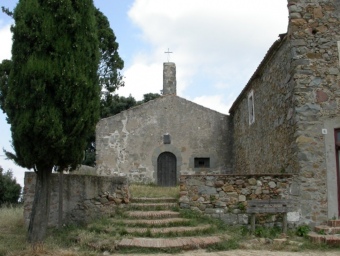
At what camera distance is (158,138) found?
17.4 metres

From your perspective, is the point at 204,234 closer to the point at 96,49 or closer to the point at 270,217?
the point at 270,217

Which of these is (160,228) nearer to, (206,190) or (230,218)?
(206,190)

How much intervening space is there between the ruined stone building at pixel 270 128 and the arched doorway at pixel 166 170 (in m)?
0.04

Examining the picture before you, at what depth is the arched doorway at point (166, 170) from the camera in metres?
17.3

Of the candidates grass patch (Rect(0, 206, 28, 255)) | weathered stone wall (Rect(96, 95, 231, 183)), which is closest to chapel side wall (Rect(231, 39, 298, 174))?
weathered stone wall (Rect(96, 95, 231, 183))

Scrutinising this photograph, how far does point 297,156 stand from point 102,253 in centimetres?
505

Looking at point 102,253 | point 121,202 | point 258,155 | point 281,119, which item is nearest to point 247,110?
point 258,155

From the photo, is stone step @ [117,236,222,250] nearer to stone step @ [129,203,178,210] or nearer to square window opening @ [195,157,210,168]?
stone step @ [129,203,178,210]

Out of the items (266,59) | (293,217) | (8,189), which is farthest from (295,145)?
(8,189)

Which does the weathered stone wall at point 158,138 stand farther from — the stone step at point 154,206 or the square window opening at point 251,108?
the stone step at point 154,206

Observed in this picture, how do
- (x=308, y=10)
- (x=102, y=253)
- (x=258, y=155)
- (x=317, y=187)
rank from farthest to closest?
(x=258, y=155) < (x=308, y=10) < (x=317, y=187) < (x=102, y=253)

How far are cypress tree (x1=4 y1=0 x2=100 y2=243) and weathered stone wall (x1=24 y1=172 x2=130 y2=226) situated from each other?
159 centimetres

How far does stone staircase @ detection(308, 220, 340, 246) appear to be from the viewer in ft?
26.3

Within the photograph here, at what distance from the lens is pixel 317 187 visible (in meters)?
9.46
